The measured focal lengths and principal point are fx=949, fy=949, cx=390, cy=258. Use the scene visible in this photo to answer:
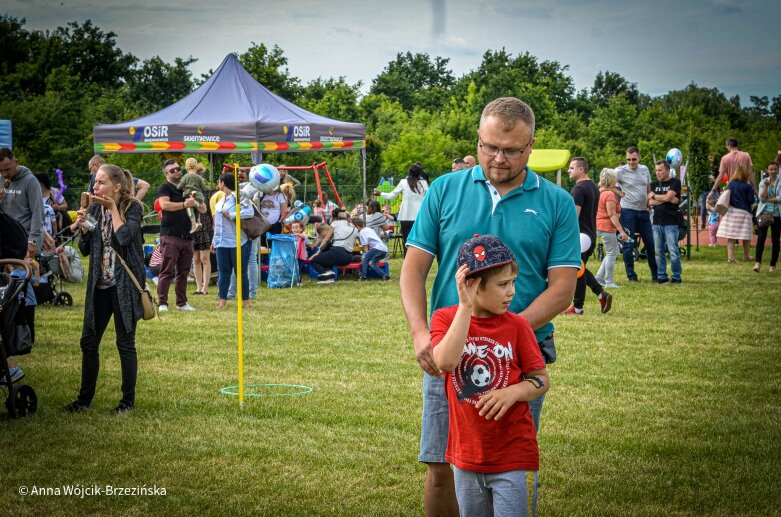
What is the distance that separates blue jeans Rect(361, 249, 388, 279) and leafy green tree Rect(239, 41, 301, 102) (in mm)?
23414

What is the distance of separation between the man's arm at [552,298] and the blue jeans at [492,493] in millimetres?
584

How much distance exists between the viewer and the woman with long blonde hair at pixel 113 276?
7277 mm

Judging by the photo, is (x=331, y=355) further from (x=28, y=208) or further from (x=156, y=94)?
(x=156, y=94)

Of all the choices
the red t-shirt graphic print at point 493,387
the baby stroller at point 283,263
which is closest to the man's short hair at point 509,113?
the red t-shirt graphic print at point 493,387

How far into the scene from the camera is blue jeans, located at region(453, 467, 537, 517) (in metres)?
3.43

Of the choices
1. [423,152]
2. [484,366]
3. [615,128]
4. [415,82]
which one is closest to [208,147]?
[484,366]

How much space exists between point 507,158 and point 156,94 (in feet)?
182

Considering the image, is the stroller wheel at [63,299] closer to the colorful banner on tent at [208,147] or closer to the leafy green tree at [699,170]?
the colorful banner on tent at [208,147]

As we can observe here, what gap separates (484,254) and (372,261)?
14.5 metres

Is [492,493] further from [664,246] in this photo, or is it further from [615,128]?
[615,128]

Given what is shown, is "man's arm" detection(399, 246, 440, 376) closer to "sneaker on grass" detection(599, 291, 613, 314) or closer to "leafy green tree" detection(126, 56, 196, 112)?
"sneaker on grass" detection(599, 291, 613, 314)

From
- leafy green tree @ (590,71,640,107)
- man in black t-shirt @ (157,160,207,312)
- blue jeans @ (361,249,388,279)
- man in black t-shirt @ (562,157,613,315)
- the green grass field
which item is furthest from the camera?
leafy green tree @ (590,71,640,107)

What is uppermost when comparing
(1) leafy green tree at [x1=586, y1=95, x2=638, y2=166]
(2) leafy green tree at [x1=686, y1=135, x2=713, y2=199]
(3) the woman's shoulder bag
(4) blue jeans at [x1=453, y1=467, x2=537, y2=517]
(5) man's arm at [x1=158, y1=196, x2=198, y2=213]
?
(1) leafy green tree at [x1=586, y1=95, x2=638, y2=166]

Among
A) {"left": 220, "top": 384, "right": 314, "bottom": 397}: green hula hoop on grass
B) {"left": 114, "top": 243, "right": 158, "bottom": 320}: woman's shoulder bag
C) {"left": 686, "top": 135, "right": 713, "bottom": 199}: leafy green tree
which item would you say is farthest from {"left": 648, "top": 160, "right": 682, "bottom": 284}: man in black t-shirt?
{"left": 114, "top": 243, "right": 158, "bottom": 320}: woman's shoulder bag
